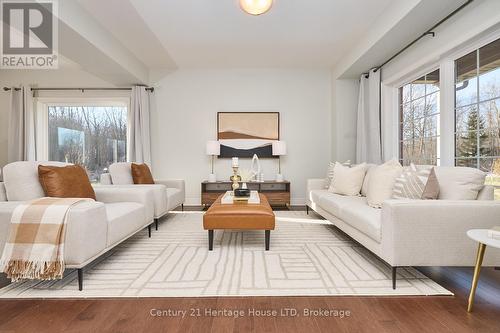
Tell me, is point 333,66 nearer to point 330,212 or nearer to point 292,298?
point 330,212

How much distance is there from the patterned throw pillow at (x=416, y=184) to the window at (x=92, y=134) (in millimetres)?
5107

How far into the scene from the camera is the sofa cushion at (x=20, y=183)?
226 centimetres

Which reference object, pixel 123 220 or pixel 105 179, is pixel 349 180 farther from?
pixel 105 179

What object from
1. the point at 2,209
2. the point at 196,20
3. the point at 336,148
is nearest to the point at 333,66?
the point at 336,148

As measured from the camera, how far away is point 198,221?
13.5ft

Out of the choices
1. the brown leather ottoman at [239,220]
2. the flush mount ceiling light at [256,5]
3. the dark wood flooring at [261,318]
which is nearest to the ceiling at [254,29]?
the flush mount ceiling light at [256,5]

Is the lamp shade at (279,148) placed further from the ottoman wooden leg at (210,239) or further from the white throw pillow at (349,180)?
the ottoman wooden leg at (210,239)

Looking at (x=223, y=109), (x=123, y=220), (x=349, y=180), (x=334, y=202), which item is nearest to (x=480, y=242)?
(x=334, y=202)

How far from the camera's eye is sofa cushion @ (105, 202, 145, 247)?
2.30m

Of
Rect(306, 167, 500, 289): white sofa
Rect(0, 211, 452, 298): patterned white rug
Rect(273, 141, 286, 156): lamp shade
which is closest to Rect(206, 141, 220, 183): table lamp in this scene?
Rect(273, 141, 286, 156): lamp shade

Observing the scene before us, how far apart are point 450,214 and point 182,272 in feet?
6.39

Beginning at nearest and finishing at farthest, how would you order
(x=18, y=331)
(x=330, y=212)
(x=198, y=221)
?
(x=18, y=331)
(x=330, y=212)
(x=198, y=221)

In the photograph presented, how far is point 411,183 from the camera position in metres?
2.51

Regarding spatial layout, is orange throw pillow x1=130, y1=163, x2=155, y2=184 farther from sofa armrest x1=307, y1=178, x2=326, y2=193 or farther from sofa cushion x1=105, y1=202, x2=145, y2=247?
sofa armrest x1=307, y1=178, x2=326, y2=193
